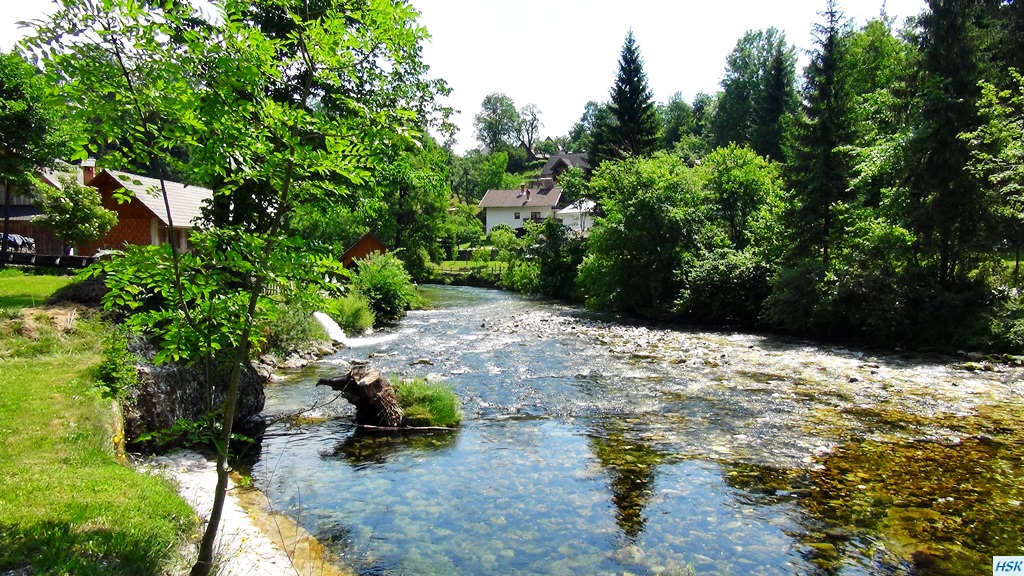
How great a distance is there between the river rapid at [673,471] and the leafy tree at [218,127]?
3391 millimetres

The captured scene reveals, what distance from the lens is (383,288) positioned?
1127 inches

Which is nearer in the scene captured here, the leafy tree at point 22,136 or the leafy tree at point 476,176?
the leafy tree at point 22,136

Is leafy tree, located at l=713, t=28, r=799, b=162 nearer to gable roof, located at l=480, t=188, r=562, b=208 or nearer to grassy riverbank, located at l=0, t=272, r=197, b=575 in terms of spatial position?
gable roof, located at l=480, t=188, r=562, b=208

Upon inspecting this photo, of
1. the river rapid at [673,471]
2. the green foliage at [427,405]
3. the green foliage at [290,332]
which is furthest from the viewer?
the green foliage at [290,332]

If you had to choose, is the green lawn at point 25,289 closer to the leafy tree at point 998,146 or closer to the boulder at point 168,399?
the boulder at point 168,399

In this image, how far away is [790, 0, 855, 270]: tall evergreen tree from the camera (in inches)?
928

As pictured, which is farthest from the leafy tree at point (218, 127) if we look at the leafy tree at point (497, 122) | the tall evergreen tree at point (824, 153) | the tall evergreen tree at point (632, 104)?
the leafy tree at point (497, 122)

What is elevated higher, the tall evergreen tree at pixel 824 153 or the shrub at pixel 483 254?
the tall evergreen tree at pixel 824 153

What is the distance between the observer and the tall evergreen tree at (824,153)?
23562 mm

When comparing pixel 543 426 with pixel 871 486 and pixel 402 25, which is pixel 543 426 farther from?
pixel 402 25

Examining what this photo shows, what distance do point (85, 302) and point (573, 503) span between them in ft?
36.8

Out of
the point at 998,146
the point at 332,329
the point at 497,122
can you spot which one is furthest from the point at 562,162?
the point at 998,146

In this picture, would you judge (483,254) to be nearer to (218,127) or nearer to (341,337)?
(341,337)

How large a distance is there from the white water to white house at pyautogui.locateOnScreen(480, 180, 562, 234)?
5670cm
